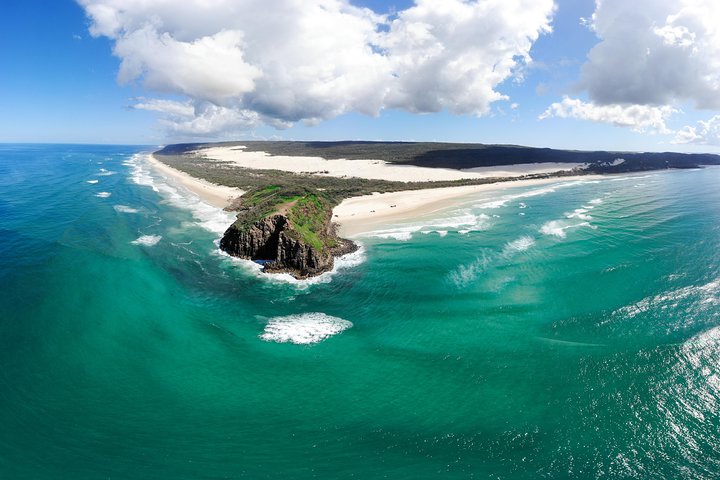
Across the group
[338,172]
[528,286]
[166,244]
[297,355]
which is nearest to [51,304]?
[166,244]

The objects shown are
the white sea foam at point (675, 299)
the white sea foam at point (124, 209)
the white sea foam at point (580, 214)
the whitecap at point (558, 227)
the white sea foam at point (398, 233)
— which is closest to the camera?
the white sea foam at point (675, 299)

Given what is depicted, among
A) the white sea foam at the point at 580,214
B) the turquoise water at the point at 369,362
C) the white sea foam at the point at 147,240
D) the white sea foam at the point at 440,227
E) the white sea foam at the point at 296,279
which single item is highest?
the white sea foam at the point at 580,214

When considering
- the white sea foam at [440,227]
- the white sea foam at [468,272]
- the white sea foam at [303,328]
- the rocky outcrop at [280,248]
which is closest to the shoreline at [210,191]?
the rocky outcrop at [280,248]

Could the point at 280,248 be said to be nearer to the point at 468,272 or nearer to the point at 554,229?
the point at 468,272

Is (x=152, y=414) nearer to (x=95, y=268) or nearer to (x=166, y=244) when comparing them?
(x=95, y=268)

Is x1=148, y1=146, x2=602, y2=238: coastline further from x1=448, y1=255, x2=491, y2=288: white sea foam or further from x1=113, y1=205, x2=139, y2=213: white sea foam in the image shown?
x1=448, y1=255, x2=491, y2=288: white sea foam

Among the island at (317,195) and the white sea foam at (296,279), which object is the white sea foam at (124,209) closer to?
the island at (317,195)
